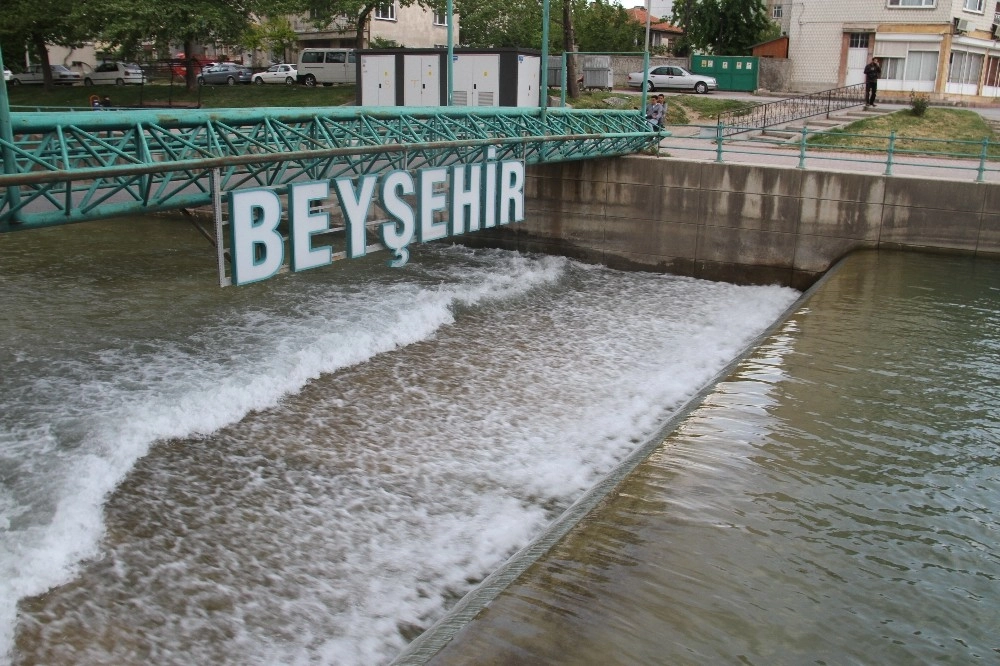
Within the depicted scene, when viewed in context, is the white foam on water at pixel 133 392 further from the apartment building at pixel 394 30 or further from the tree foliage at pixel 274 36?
the tree foliage at pixel 274 36

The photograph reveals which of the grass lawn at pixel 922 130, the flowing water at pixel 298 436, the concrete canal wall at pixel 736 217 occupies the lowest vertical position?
the flowing water at pixel 298 436

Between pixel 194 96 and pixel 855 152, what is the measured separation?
3076 cm

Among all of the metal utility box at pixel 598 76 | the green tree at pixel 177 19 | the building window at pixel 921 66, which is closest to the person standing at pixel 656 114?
the metal utility box at pixel 598 76

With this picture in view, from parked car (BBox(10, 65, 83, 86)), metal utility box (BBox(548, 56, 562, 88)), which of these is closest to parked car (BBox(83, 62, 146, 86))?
parked car (BBox(10, 65, 83, 86))

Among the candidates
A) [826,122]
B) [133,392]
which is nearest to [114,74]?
[826,122]

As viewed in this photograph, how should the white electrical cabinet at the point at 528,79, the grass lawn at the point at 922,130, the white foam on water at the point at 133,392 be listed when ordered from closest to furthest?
the white foam on water at the point at 133,392 → the white electrical cabinet at the point at 528,79 → the grass lawn at the point at 922,130

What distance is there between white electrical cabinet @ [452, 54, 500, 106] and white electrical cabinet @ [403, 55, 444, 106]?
0.56m

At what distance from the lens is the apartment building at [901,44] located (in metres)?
43.5

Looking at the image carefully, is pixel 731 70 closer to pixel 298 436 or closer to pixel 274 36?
pixel 274 36

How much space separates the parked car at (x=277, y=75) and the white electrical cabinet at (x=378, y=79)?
887 inches

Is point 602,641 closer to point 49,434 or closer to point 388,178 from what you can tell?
point 49,434

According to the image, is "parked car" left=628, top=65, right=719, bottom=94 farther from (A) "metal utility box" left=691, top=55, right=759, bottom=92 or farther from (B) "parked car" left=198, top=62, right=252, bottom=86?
(B) "parked car" left=198, top=62, right=252, bottom=86

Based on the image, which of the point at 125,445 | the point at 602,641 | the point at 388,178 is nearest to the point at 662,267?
the point at 388,178

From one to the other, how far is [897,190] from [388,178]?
12023mm
